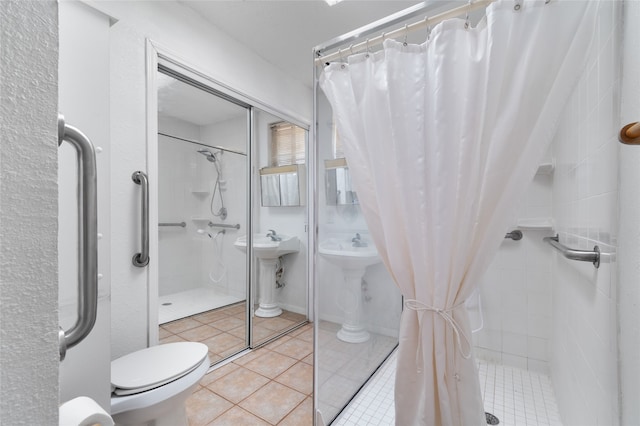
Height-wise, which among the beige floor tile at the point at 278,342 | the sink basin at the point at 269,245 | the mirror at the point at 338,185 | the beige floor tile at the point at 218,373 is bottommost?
the beige floor tile at the point at 278,342

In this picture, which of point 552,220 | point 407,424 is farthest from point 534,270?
point 407,424

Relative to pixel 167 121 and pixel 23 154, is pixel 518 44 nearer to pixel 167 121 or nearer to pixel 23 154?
pixel 23 154

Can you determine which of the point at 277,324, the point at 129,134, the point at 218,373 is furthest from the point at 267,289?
the point at 129,134

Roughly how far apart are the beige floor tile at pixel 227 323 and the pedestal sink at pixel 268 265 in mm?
185

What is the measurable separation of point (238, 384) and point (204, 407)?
24 centimetres

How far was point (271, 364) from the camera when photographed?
1.99 m

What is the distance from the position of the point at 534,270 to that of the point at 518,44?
153cm

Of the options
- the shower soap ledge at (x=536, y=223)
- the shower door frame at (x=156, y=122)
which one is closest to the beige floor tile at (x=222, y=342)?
the shower door frame at (x=156, y=122)

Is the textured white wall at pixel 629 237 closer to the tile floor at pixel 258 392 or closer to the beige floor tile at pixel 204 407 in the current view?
the tile floor at pixel 258 392

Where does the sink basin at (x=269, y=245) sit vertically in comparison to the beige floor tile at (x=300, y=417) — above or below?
above

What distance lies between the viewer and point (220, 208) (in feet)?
7.18

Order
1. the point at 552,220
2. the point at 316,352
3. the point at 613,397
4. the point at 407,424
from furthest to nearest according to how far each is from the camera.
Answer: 1. the point at 552,220
2. the point at 316,352
3. the point at 407,424
4. the point at 613,397

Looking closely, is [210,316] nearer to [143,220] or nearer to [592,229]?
[143,220]

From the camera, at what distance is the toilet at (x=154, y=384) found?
1.05 m
